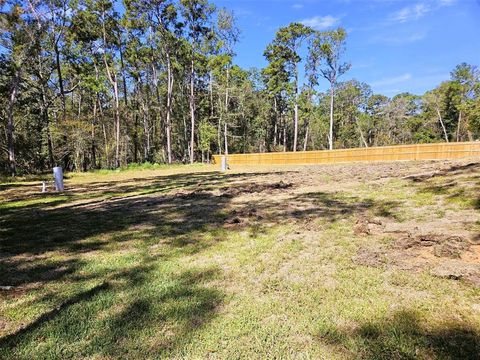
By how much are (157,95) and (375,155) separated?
61.9 feet

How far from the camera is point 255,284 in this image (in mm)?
2680

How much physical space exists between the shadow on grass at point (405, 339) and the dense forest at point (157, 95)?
18761mm

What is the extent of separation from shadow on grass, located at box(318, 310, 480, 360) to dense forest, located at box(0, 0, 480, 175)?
18.8m

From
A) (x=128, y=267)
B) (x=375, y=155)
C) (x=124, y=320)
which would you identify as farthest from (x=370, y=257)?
(x=375, y=155)

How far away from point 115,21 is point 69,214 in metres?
20.1

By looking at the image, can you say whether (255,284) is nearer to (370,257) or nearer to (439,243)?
(370,257)

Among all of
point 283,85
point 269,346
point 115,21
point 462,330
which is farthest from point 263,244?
point 283,85

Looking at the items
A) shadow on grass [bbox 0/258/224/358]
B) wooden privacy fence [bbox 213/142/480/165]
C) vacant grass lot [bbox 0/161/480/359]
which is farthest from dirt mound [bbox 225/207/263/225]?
wooden privacy fence [bbox 213/142/480/165]

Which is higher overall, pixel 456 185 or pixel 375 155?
pixel 375 155

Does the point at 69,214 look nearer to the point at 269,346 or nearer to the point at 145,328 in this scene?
the point at 145,328

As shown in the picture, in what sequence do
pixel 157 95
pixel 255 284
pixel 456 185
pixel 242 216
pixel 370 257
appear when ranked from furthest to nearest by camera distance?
pixel 157 95
pixel 456 185
pixel 242 216
pixel 370 257
pixel 255 284

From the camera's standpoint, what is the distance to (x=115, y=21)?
2120 centimetres


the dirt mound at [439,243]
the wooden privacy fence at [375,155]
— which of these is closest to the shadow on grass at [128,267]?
the dirt mound at [439,243]

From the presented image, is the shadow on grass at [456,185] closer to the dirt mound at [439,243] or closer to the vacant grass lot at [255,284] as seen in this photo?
the vacant grass lot at [255,284]
